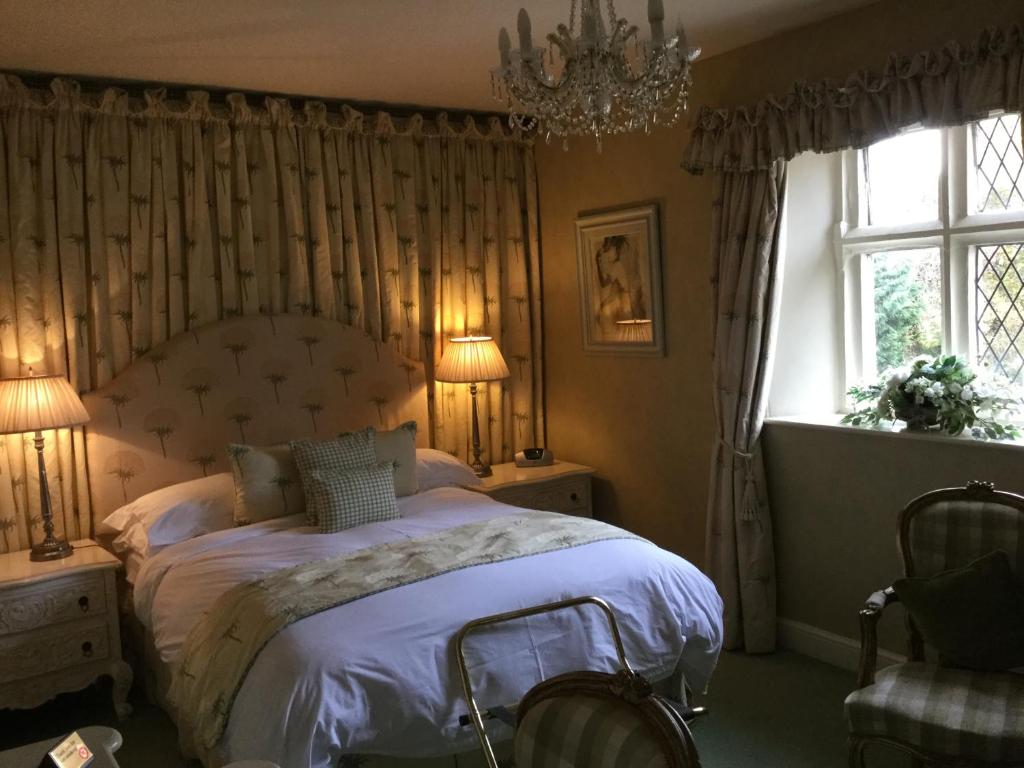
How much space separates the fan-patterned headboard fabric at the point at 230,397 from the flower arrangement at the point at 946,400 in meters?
2.34

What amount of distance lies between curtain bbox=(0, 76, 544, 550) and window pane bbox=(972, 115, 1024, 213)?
7.82ft

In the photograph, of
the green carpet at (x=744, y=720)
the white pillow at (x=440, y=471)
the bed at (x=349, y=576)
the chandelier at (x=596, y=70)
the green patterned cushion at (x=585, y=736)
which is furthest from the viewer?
the white pillow at (x=440, y=471)

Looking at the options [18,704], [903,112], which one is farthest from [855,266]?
[18,704]

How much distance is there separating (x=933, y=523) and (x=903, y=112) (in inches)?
56.2

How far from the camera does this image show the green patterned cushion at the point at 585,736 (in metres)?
1.50

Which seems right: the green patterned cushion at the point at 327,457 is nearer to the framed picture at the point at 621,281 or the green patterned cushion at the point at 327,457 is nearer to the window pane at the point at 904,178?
the framed picture at the point at 621,281

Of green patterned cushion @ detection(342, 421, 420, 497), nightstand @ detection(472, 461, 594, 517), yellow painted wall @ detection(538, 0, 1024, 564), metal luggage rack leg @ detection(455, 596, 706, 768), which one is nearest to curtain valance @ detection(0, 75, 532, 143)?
yellow painted wall @ detection(538, 0, 1024, 564)

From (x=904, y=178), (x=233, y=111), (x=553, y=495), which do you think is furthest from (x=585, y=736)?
(x=233, y=111)

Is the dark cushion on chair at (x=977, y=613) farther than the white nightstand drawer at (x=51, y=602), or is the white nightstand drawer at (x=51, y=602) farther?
the white nightstand drawer at (x=51, y=602)

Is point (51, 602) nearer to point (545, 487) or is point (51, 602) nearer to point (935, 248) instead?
point (545, 487)

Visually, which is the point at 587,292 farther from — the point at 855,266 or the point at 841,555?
the point at 841,555

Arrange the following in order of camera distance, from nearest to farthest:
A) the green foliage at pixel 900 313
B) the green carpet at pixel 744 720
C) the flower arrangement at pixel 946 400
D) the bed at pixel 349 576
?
the bed at pixel 349 576
the green carpet at pixel 744 720
the flower arrangement at pixel 946 400
the green foliage at pixel 900 313

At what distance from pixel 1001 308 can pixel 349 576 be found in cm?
254

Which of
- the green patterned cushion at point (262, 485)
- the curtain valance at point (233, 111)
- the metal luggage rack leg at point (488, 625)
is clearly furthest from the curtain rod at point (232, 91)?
the metal luggage rack leg at point (488, 625)
